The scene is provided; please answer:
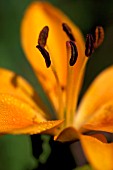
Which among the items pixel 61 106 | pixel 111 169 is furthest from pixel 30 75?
pixel 111 169

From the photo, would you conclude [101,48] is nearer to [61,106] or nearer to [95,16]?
[95,16]

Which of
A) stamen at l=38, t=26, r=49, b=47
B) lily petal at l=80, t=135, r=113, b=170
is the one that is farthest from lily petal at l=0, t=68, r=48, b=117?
lily petal at l=80, t=135, r=113, b=170

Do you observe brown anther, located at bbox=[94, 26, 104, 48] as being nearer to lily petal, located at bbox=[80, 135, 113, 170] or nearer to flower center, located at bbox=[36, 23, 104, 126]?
flower center, located at bbox=[36, 23, 104, 126]

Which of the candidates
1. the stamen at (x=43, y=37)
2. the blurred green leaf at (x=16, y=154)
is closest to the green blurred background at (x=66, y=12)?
the blurred green leaf at (x=16, y=154)

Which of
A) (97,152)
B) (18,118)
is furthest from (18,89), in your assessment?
(97,152)

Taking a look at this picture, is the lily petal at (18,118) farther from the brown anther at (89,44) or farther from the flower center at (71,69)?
the brown anther at (89,44)

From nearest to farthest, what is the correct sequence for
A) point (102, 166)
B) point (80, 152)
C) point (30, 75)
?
1. point (102, 166)
2. point (80, 152)
3. point (30, 75)
